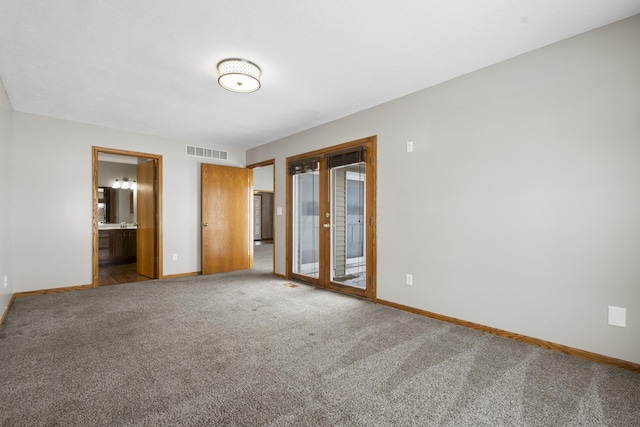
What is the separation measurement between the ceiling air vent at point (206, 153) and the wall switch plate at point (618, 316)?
5880 mm

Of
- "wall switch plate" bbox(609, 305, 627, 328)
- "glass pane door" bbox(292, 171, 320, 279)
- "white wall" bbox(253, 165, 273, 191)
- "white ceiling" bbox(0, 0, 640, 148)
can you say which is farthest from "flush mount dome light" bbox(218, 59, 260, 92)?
"white wall" bbox(253, 165, 273, 191)

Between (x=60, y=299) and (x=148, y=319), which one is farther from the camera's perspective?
(x=60, y=299)

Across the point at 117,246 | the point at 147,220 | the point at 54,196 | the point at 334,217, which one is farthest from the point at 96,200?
the point at 334,217

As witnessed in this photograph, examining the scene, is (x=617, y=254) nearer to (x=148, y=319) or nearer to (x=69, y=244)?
(x=148, y=319)

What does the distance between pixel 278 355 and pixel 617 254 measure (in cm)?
261

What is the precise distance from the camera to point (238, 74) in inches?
112

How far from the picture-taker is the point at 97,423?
163 cm

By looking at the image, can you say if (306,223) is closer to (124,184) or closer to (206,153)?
(206,153)

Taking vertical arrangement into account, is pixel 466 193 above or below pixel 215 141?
below

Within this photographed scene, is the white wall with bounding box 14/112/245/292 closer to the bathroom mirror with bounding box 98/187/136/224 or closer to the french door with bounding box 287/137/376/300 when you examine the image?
the french door with bounding box 287/137/376/300

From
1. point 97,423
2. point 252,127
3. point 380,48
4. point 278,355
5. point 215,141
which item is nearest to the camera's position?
point 97,423

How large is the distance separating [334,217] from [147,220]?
11.3 feet

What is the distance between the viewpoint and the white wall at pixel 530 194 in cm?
226

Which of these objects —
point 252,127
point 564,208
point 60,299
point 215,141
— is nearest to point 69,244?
point 60,299
